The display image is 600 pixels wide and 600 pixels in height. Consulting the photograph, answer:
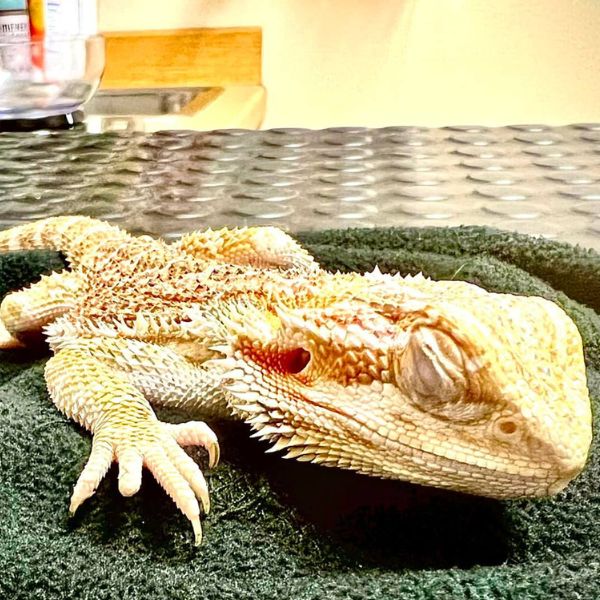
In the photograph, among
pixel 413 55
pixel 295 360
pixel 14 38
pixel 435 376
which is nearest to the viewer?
pixel 435 376

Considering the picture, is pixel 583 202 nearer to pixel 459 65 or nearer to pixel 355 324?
pixel 355 324

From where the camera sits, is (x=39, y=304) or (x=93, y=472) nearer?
(x=93, y=472)

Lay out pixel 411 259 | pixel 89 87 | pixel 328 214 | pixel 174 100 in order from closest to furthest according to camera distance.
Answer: pixel 411 259 → pixel 328 214 → pixel 89 87 → pixel 174 100

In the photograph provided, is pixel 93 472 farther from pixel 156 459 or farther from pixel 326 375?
pixel 326 375

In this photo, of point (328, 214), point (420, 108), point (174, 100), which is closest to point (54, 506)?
point (328, 214)

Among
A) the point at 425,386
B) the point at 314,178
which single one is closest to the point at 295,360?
the point at 425,386

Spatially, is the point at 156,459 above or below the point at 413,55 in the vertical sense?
above
